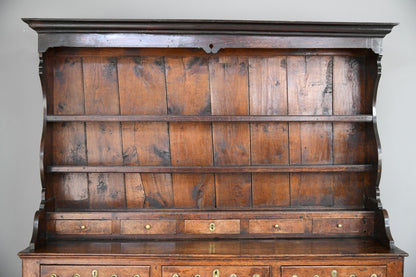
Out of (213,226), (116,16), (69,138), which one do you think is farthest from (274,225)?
(116,16)

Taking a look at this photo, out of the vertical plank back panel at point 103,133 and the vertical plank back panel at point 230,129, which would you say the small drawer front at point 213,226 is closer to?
the vertical plank back panel at point 230,129

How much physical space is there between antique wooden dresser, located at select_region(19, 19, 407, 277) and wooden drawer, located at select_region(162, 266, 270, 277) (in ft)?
0.53

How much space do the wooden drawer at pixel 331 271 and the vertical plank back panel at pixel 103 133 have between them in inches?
51.8

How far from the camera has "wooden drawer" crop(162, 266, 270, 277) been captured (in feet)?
7.35

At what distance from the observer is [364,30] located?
235 cm

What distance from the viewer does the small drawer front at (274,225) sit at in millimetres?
2520

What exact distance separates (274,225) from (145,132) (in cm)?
118


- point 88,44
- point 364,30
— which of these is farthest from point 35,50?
point 364,30

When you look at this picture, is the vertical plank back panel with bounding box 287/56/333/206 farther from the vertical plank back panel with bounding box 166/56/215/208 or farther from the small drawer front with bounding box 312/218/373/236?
the vertical plank back panel with bounding box 166/56/215/208

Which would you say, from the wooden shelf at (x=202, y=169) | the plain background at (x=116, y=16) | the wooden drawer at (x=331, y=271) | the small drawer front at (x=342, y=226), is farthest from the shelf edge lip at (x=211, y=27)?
the wooden drawer at (x=331, y=271)

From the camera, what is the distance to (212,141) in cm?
262

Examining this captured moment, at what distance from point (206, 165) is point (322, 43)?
121 centimetres

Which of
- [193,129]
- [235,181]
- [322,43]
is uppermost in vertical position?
[322,43]

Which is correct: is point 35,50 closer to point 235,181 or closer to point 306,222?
Result: point 235,181
